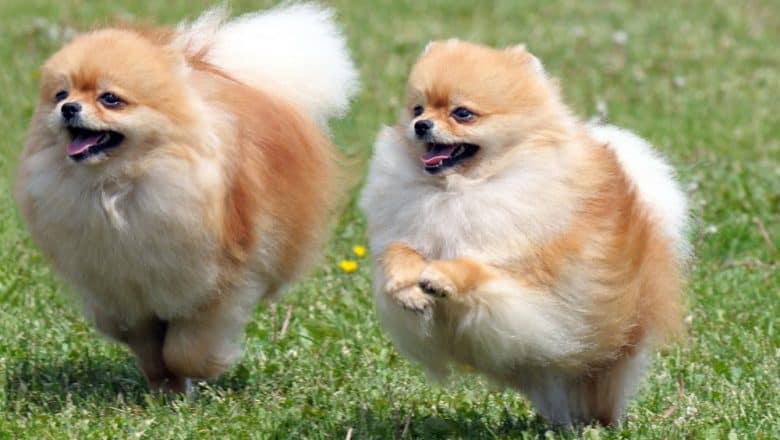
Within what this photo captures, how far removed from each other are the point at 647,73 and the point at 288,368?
6168 millimetres

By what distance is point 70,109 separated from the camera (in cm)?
513

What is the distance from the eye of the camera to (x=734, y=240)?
7734 mm

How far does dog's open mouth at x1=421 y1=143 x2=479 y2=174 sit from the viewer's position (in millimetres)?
4637

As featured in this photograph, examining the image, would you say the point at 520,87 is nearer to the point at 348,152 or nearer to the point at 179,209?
the point at 179,209

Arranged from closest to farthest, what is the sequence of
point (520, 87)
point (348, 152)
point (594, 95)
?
point (520, 87), point (348, 152), point (594, 95)

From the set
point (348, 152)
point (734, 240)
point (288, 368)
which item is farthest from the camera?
point (348, 152)

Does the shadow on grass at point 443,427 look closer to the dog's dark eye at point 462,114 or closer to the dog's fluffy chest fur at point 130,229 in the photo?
the dog's fluffy chest fur at point 130,229

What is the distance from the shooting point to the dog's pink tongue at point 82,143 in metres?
5.21

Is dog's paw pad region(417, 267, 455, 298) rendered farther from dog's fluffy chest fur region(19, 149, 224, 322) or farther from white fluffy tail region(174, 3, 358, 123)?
white fluffy tail region(174, 3, 358, 123)

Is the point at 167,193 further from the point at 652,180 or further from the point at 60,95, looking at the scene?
the point at 652,180

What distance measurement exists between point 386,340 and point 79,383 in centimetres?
139

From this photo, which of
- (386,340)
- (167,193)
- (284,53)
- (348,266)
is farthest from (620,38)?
(167,193)

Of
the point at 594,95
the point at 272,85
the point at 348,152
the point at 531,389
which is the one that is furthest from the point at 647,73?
the point at 531,389

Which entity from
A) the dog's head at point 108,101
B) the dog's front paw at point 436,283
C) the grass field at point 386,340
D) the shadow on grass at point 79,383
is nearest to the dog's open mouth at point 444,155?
the dog's front paw at point 436,283
